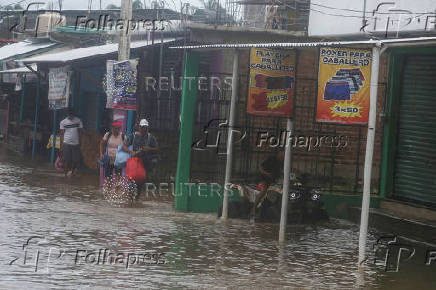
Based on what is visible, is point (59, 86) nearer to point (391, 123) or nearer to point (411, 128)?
point (391, 123)

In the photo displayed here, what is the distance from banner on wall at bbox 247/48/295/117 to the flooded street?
2.08 m

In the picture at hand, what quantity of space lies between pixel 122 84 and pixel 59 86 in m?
5.54

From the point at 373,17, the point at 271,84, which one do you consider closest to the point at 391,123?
the point at 373,17

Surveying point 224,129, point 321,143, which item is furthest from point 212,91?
point 321,143

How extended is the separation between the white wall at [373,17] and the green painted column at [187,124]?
402 centimetres

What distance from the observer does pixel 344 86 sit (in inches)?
410

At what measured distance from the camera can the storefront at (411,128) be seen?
14.2 m

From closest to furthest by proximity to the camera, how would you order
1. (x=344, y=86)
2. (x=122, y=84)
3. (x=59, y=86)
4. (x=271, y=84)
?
(x=344, y=86), (x=271, y=84), (x=122, y=84), (x=59, y=86)

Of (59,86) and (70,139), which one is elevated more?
(59,86)

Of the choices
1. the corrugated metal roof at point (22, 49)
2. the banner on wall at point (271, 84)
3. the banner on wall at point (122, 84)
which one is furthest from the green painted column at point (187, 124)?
the corrugated metal roof at point (22, 49)

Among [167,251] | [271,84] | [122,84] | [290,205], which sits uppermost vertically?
[271,84]

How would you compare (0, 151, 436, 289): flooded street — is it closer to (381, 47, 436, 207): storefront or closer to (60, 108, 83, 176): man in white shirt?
(381, 47, 436, 207): storefront

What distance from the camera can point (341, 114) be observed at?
408 inches

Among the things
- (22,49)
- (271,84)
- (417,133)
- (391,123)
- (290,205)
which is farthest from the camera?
(22,49)
